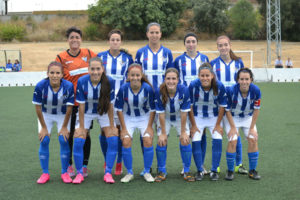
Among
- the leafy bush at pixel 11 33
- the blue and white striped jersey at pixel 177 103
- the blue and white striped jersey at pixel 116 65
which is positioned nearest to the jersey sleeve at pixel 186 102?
the blue and white striped jersey at pixel 177 103

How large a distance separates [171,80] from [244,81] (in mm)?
842

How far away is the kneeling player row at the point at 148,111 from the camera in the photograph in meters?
4.17

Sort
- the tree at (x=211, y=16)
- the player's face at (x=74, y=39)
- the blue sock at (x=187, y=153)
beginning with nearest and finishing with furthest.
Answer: the blue sock at (x=187, y=153), the player's face at (x=74, y=39), the tree at (x=211, y=16)

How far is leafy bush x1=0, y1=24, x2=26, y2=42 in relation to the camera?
38.3m

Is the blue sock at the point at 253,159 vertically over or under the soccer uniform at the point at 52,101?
under

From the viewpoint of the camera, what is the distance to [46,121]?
4301 millimetres

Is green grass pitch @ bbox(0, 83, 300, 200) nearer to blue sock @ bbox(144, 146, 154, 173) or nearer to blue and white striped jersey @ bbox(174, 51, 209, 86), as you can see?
blue sock @ bbox(144, 146, 154, 173)

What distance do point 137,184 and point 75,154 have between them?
77 centimetres

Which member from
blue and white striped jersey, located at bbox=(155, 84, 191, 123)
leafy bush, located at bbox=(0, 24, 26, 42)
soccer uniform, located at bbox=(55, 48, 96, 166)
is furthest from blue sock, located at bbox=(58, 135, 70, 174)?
leafy bush, located at bbox=(0, 24, 26, 42)

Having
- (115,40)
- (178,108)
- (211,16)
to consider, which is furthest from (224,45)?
(211,16)

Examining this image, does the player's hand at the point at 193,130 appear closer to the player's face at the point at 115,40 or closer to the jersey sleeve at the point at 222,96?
the jersey sleeve at the point at 222,96

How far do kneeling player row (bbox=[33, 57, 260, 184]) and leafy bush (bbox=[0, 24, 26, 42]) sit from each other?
1469 inches

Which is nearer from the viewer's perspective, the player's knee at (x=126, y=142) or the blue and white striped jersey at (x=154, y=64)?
the player's knee at (x=126, y=142)

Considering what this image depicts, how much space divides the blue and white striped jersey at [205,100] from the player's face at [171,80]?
251mm
